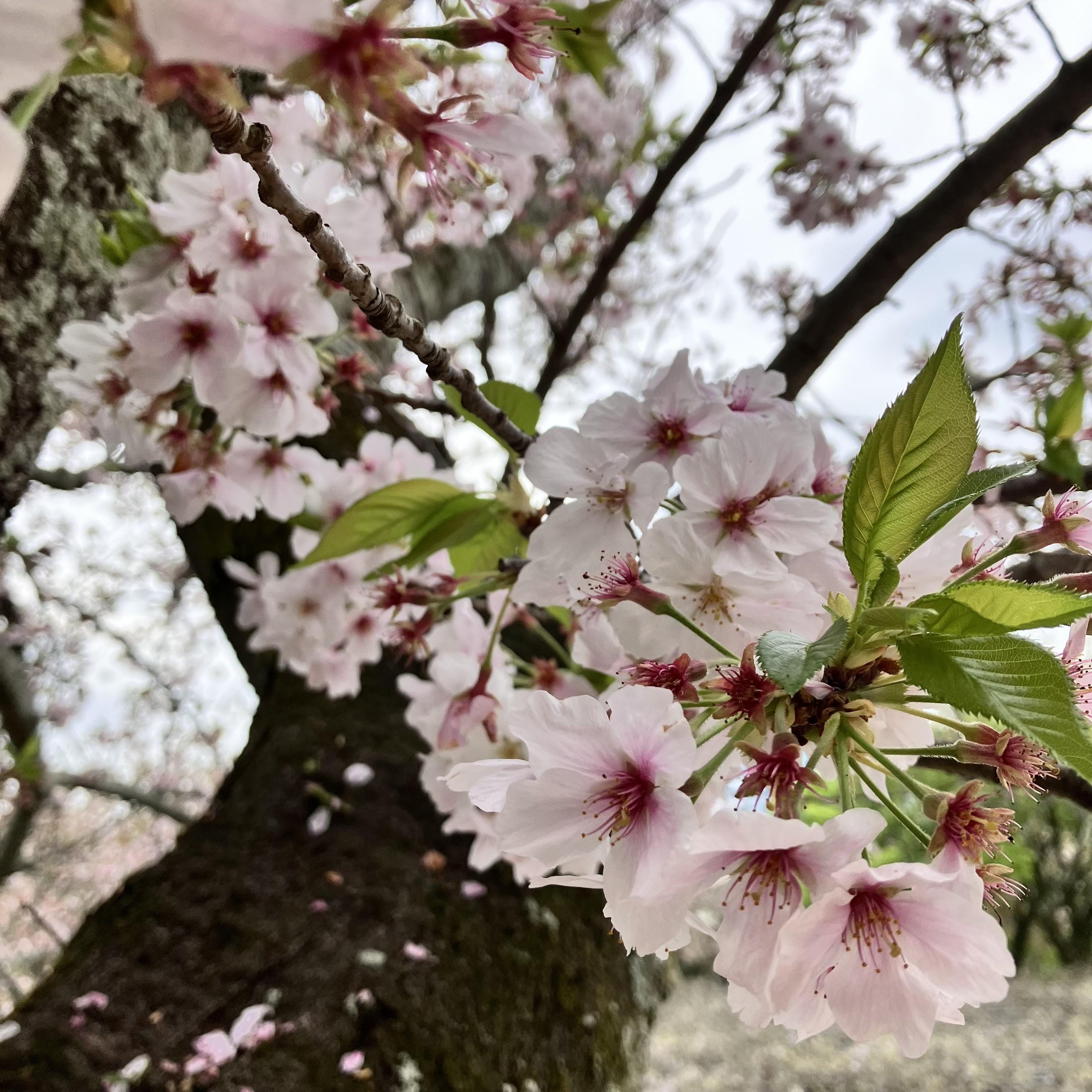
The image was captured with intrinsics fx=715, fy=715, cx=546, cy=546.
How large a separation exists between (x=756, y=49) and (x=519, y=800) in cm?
152

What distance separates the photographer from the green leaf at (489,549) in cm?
81

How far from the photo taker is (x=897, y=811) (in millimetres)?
464

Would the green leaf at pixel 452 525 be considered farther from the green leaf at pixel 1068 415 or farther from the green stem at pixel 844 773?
the green leaf at pixel 1068 415

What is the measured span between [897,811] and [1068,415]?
0.90m

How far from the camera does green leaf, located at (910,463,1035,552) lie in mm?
428

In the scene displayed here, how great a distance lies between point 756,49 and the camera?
4.53 ft

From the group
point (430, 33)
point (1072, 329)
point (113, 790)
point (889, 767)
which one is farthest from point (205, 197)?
point (113, 790)

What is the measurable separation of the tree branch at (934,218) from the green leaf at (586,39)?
2.36ft

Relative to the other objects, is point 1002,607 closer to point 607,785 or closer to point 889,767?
point 889,767

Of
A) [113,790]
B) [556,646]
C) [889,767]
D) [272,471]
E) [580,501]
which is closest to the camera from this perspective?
[889,767]

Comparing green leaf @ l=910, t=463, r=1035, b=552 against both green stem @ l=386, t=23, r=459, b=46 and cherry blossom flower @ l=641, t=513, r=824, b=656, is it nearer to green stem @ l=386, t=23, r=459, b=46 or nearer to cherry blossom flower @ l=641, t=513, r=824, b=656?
cherry blossom flower @ l=641, t=513, r=824, b=656

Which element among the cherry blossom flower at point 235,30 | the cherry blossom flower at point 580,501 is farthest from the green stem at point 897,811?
the cherry blossom flower at point 235,30

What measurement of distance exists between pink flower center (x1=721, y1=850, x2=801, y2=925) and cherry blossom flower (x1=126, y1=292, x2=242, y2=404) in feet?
2.29

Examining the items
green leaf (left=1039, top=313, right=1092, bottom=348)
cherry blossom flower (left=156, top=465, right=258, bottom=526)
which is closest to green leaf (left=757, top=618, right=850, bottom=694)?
cherry blossom flower (left=156, top=465, right=258, bottom=526)
